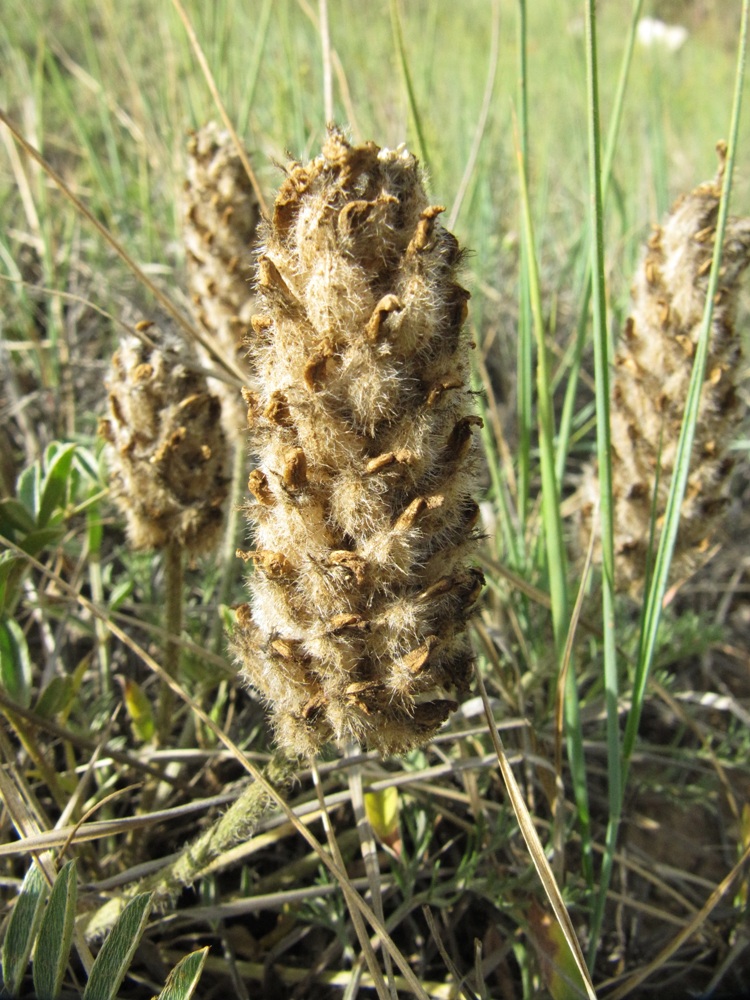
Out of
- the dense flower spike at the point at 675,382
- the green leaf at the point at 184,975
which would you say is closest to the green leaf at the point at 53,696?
the green leaf at the point at 184,975

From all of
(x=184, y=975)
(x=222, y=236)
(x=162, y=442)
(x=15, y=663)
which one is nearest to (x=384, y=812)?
(x=184, y=975)

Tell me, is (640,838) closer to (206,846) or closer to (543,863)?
(543,863)

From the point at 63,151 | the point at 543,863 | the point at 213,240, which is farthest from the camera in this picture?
the point at 63,151

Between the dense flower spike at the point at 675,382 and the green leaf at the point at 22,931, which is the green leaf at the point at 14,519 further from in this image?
the dense flower spike at the point at 675,382

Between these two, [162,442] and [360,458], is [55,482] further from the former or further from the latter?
[360,458]

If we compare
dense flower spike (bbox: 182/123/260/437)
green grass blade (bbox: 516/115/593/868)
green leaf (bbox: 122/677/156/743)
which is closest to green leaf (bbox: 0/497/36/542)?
green leaf (bbox: 122/677/156/743)

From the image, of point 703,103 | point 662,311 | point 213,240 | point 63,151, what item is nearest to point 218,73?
point 213,240
